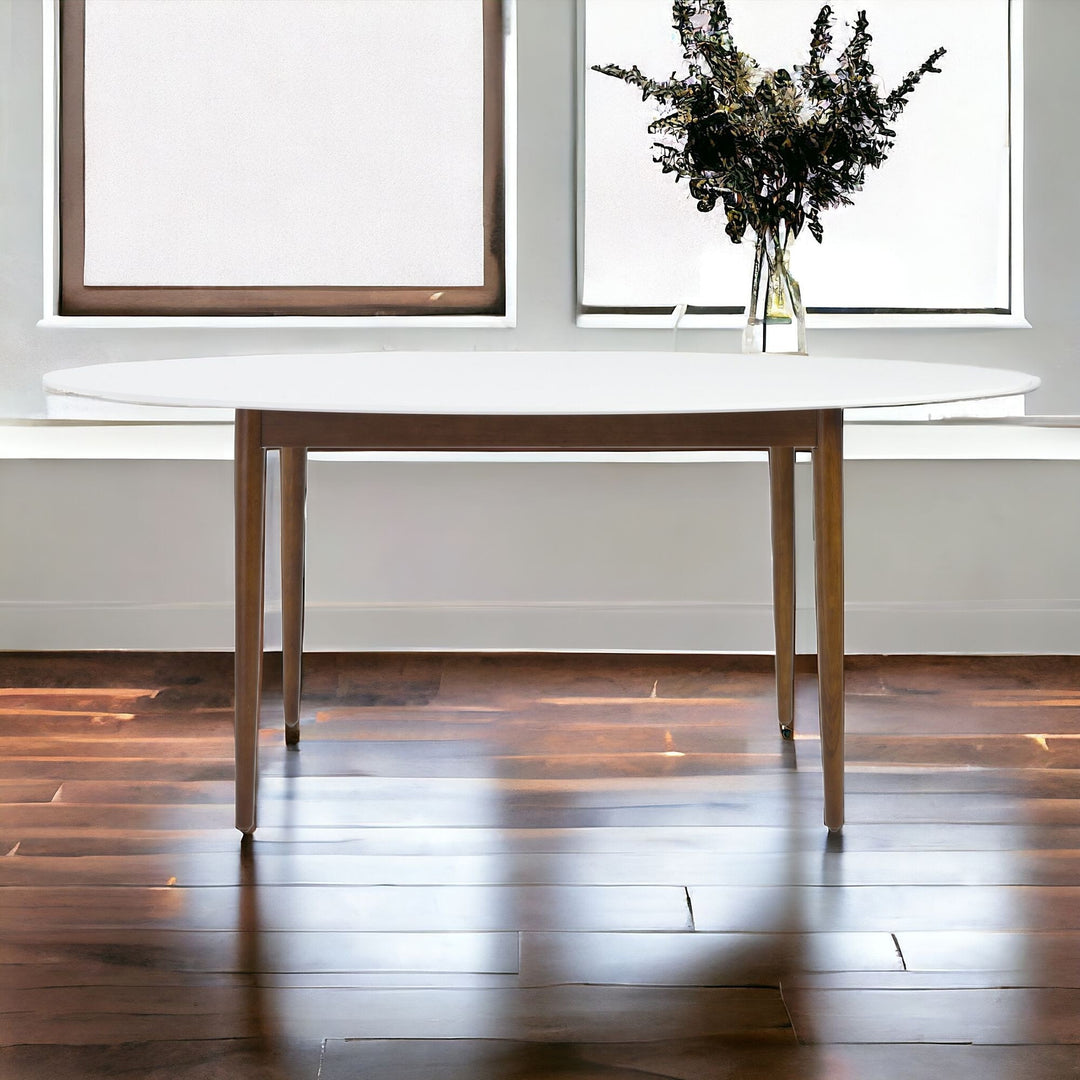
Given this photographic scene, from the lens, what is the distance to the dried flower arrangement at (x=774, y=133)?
1.78 metres

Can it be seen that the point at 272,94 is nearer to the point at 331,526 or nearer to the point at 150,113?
the point at 150,113

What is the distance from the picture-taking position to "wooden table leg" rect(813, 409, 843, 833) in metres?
1.42

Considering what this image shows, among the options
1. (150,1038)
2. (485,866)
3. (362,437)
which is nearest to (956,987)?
(485,866)

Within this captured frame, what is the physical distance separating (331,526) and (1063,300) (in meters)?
1.62

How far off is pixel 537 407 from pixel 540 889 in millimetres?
595

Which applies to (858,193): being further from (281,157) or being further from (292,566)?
(292,566)

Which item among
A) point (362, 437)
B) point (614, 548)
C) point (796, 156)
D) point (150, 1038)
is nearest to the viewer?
point (150, 1038)

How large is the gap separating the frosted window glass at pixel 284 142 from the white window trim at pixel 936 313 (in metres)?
0.23

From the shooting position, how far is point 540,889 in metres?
1.36

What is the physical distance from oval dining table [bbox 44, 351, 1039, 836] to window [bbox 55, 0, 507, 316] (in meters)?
0.99

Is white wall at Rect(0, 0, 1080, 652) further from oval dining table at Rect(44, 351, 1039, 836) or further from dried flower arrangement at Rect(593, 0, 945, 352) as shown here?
oval dining table at Rect(44, 351, 1039, 836)

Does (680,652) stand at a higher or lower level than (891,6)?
lower

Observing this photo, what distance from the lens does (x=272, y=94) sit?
2537 mm

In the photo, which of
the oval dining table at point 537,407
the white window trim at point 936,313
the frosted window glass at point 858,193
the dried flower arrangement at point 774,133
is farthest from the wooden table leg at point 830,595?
the frosted window glass at point 858,193
